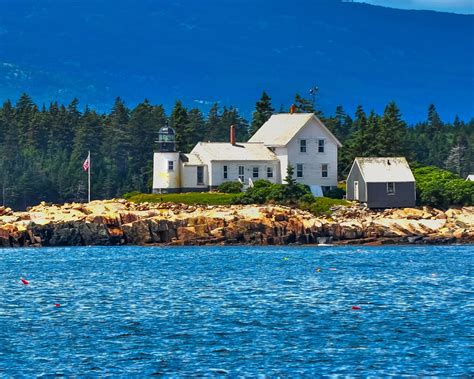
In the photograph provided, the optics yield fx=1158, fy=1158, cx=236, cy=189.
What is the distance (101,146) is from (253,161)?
1379 inches

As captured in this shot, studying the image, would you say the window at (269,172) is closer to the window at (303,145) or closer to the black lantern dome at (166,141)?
the window at (303,145)

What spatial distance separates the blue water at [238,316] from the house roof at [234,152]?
1088 inches

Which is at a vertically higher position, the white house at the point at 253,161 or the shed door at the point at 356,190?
the white house at the point at 253,161

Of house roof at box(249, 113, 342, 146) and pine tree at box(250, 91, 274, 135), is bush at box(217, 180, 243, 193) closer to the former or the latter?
house roof at box(249, 113, 342, 146)

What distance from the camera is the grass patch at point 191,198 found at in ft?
298

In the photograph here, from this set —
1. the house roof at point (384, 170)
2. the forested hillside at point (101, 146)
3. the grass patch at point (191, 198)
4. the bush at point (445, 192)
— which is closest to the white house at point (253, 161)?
the grass patch at point (191, 198)

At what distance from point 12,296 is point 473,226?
4313 cm

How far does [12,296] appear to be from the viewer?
51.6 metres

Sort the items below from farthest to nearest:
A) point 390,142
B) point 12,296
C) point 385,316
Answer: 1. point 390,142
2. point 12,296
3. point 385,316

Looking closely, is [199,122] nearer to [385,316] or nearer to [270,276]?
[270,276]

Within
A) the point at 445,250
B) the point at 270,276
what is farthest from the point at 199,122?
the point at 270,276

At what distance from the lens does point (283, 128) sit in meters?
103

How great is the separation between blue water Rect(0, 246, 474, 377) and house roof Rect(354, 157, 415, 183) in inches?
812

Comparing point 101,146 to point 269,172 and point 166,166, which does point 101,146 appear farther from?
point 269,172
